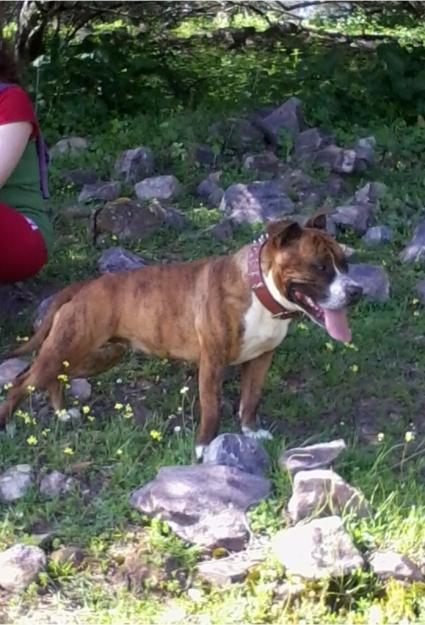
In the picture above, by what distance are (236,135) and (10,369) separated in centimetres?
362

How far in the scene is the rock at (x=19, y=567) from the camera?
4109 millimetres

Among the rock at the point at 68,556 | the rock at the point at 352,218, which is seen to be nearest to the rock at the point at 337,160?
the rock at the point at 352,218

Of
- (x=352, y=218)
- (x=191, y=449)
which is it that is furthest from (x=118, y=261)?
(x=191, y=449)

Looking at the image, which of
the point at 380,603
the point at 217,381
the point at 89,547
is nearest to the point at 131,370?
the point at 217,381

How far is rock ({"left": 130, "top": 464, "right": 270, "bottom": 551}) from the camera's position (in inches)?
170

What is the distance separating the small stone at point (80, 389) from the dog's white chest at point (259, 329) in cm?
84

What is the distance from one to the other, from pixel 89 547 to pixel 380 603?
108 centimetres

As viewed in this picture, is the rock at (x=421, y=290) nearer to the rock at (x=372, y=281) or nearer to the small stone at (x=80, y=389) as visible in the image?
the rock at (x=372, y=281)

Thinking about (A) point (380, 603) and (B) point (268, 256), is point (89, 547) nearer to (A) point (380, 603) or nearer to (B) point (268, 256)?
(A) point (380, 603)

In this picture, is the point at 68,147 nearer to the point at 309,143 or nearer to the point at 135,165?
the point at 135,165

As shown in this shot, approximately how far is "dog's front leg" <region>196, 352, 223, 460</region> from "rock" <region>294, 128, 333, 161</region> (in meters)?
3.53

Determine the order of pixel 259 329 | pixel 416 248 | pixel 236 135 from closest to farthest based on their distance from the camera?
pixel 259 329, pixel 416 248, pixel 236 135

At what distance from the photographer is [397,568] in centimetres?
405

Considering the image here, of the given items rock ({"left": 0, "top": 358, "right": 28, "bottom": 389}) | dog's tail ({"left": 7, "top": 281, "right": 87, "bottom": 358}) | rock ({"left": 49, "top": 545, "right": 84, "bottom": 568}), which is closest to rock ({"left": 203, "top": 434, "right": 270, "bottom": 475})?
rock ({"left": 49, "top": 545, "right": 84, "bottom": 568})
